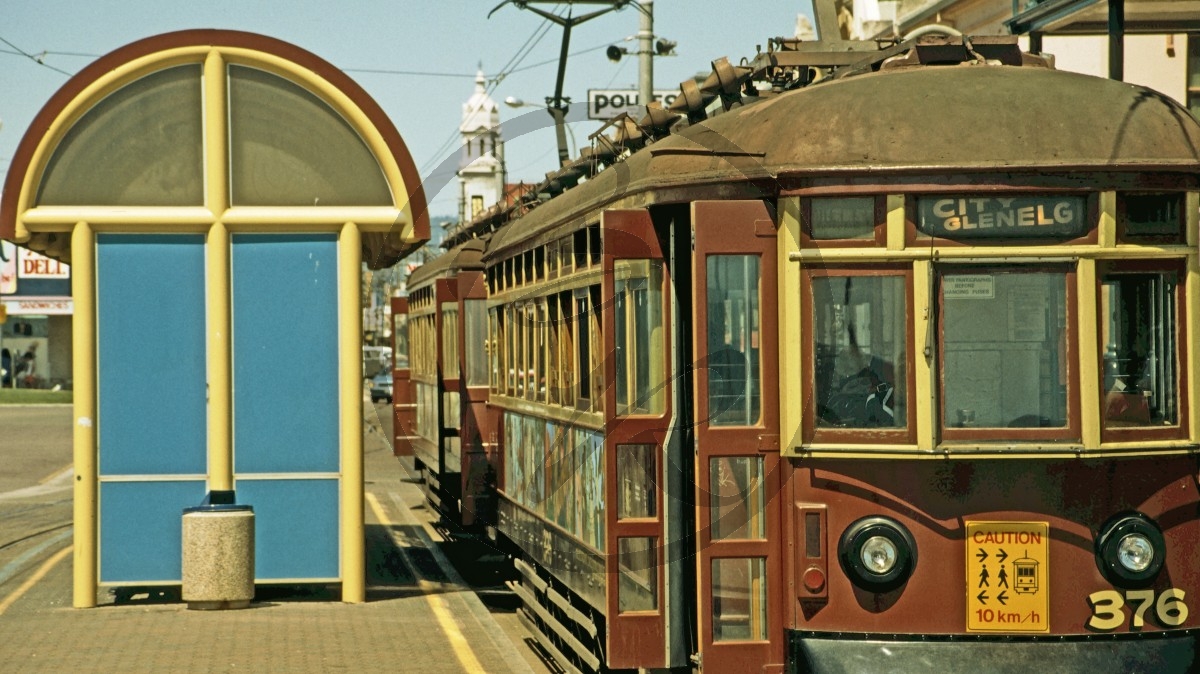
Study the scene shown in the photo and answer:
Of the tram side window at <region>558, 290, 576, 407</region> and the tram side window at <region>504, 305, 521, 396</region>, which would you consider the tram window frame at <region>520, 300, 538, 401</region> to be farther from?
the tram side window at <region>558, 290, 576, 407</region>

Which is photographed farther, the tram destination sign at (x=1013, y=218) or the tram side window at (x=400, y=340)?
the tram side window at (x=400, y=340)

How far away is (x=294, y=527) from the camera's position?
495 inches

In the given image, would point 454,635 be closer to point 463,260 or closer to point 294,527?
point 294,527

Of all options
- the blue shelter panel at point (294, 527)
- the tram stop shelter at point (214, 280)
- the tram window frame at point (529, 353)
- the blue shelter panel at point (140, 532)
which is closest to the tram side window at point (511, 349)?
the tram window frame at point (529, 353)

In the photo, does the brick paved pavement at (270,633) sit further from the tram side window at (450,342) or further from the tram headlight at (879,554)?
the tram headlight at (879,554)

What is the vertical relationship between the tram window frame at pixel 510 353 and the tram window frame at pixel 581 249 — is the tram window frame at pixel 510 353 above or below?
below

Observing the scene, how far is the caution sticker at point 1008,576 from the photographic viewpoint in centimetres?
688

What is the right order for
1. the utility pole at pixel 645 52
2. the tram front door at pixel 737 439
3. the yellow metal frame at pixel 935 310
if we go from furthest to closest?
the utility pole at pixel 645 52 < the tram front door at pixel 737 439 < the yellow metal frame at pixel 935 310

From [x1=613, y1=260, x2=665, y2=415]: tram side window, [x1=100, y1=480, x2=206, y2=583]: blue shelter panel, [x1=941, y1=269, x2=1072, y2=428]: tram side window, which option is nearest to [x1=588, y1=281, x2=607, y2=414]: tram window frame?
[x1=613, y1=260, x2=665, y2=415]: tram side window

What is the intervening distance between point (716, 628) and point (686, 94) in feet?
9.64

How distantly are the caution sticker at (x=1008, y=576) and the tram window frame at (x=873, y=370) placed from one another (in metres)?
0.51

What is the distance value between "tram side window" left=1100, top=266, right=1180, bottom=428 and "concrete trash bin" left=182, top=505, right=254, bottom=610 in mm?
6956

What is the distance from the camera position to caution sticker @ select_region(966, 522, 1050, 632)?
22.6ft

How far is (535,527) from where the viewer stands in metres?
10.4
